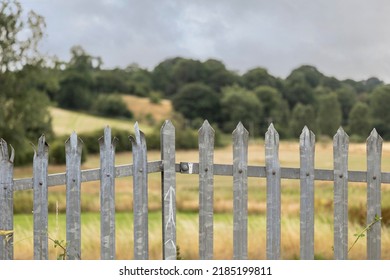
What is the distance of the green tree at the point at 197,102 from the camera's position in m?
38.6

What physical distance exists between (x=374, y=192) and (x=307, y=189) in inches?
31.4

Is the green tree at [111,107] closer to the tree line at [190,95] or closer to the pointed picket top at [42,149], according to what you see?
the tree line at [190,95]

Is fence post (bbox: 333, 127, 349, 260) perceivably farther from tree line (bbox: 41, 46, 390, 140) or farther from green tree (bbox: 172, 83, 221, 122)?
green tree (bbox: 172, 83, 221, 122)

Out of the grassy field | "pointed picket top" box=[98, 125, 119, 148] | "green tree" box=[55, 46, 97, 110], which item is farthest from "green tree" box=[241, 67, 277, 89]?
"pointed picket top" box=[98, 125, 119, 148]

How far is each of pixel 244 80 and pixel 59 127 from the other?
473 inches

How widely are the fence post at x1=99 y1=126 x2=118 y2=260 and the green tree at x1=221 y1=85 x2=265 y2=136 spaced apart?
30.5 meters

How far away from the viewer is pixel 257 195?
511 inches

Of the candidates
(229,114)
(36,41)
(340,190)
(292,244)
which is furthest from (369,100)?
(340,190)

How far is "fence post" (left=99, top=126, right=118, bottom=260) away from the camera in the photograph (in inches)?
217

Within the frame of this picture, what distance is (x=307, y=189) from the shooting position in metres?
5.98

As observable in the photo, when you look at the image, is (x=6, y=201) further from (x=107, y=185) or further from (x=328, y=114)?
(x=328, y=114)

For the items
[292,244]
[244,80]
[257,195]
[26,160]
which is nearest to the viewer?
[292,244]

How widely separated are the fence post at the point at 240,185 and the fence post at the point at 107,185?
1118 millimetres

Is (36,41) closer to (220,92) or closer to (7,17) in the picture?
(7,17)
